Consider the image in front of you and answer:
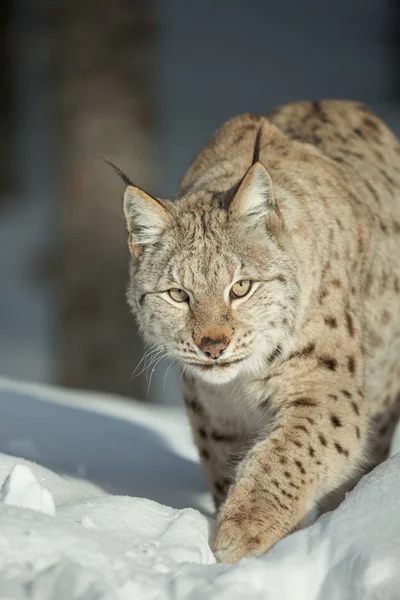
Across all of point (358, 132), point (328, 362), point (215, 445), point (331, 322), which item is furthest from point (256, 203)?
point (358, 132)

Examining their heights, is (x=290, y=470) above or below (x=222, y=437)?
above

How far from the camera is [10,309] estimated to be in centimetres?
1295

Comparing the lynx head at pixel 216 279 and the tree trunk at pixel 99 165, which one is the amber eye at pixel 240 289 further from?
the tree trunk at pixel 99 165

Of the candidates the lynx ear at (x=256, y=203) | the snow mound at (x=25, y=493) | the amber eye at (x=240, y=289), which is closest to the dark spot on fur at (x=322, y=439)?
the amber eye at (x=240, y=289)

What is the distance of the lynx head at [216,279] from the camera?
3676 millimetres

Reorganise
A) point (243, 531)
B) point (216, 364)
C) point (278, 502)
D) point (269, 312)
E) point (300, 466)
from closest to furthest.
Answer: point (243, 531)
point (278, 502)
point (300, 466)
point (216, 364)
point (269, 312)

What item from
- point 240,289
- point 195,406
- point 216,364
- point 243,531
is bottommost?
point 195,406

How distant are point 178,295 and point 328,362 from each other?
572 mm

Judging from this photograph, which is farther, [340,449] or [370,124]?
[370,124]

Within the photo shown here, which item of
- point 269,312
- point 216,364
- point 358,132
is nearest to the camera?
point 216,364

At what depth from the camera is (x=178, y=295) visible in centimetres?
380

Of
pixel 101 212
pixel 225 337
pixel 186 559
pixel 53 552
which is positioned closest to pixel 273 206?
pixel 225 337

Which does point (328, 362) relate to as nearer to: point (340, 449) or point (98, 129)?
point (340, 449)

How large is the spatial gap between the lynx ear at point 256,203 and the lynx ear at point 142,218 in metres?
0.26
